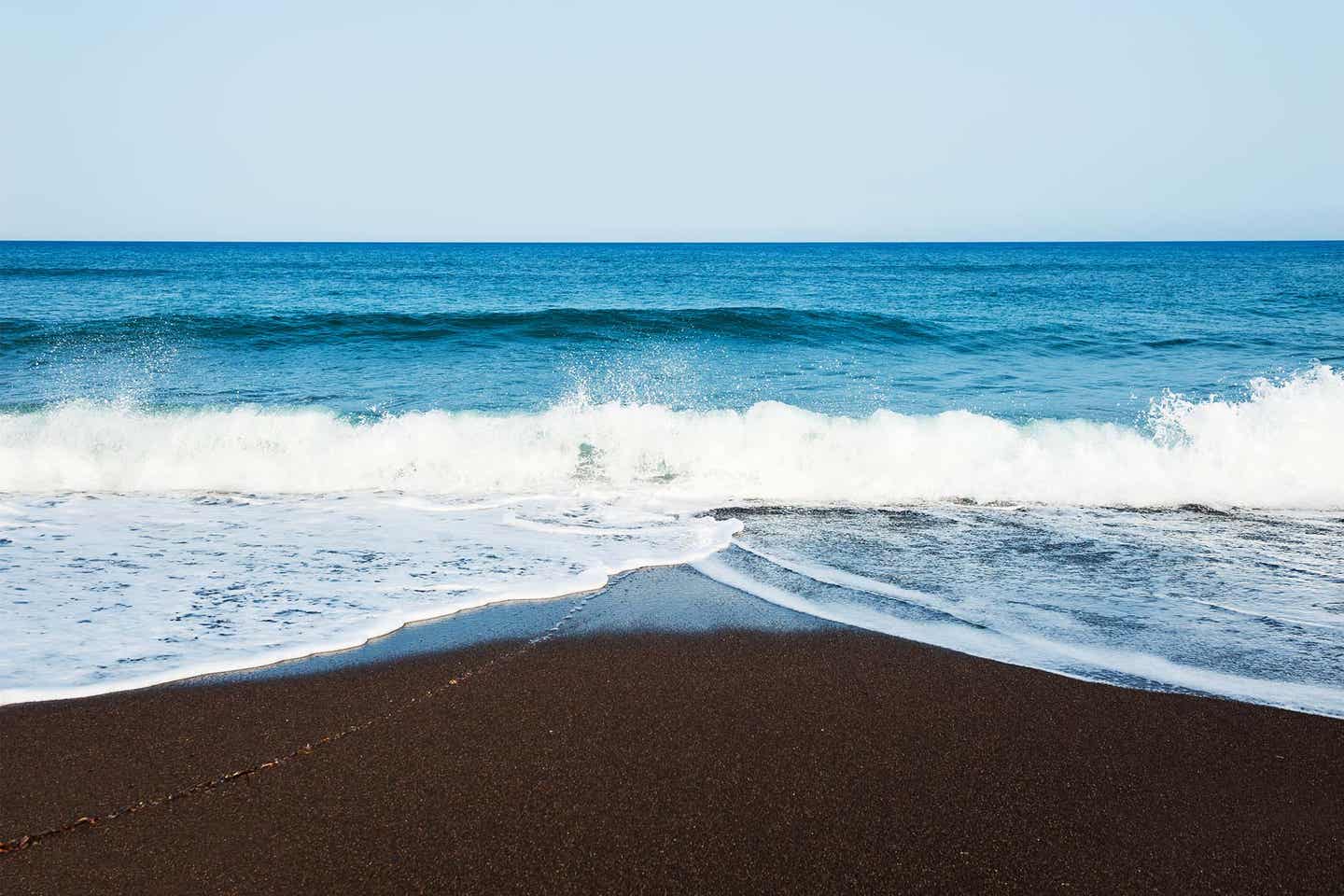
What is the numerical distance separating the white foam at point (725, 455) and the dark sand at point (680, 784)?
3.92m

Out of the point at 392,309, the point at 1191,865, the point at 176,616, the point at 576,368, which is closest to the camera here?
the point at 1191,865

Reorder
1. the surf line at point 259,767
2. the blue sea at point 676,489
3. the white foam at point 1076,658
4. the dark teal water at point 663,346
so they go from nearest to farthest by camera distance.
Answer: the surf line at point 259,767 → the white foam at point 1076,658 → the blue sea at point 676,489 → the dark teal water at point 663,346

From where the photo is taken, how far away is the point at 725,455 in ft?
28.2

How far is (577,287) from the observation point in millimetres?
33031

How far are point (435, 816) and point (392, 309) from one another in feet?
74.6

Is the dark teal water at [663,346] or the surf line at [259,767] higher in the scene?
the dark teal water at [663,346]

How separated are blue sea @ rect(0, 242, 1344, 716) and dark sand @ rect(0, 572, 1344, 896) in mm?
536

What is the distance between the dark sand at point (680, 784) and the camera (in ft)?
8.21

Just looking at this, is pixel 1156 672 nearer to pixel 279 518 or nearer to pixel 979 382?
pixel 279 518

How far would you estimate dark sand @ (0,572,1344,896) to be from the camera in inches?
98.5

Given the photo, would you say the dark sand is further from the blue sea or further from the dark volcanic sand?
the blue sea

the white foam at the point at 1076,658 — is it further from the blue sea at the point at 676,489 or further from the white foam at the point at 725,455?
the white foam at the point at 725,455

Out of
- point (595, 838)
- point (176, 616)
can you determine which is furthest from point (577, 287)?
point (595, 838)

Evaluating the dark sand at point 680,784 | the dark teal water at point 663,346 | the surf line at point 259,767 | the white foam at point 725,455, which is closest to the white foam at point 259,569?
the dark sand at point 680,784
